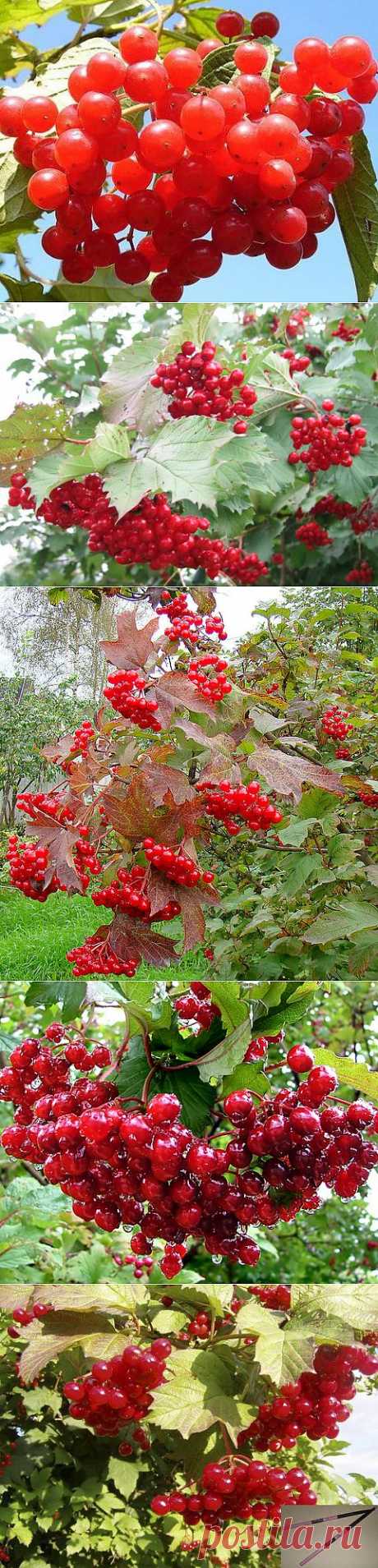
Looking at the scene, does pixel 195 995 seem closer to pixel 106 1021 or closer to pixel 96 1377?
pixel 106 1021

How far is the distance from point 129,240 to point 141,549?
0.40m

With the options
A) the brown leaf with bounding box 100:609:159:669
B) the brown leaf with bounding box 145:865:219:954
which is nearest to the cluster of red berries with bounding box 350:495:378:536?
the brown leaf with bounding box 100:609:159:669

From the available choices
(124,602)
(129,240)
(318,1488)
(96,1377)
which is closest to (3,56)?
(129,240)

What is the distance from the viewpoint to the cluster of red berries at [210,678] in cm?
80

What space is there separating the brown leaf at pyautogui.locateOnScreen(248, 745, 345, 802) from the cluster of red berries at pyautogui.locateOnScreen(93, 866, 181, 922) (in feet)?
0.37

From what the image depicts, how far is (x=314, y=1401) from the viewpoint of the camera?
679 millimetres

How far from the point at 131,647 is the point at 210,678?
0.08 meters

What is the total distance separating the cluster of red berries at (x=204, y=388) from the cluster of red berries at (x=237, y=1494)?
0.68 m

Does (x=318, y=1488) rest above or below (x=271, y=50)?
below

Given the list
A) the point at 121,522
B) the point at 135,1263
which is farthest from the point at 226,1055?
the point at 121,522

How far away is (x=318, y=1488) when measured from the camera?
704mm

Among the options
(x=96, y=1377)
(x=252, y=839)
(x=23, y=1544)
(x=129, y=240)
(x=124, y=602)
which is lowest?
(x=23, y=1544)

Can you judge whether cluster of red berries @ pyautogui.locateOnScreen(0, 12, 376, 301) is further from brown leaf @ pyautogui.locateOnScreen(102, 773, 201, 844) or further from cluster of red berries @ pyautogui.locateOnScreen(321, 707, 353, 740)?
cluster of red berries @ pyautogui.locateOnScreen(321, 707, 353, 740)

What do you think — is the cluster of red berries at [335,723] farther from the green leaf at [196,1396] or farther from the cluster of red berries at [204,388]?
the green leaf at [196,1396]
